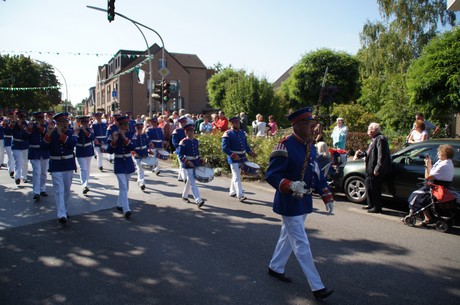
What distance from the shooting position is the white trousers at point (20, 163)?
10984 millimetres

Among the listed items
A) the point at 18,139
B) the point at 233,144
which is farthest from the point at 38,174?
the point at 233,144

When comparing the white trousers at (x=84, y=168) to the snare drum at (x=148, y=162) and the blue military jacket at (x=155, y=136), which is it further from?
the blue military jacket at (x=155, y=136)

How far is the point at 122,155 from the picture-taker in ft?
25.3

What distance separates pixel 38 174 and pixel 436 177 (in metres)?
8.63

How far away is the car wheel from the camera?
29.3ft

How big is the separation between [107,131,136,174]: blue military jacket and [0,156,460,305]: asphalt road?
969mm

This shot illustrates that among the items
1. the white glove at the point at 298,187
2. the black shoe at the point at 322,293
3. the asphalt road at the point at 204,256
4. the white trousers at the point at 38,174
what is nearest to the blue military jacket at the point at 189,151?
the asphalt road at the point at 204,256

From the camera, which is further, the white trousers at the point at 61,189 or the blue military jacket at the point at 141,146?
the blue military jacket at the point at 141,146

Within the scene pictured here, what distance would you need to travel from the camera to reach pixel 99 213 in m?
7.93

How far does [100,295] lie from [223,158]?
32.5ft

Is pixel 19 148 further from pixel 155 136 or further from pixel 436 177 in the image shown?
pixel 436 177

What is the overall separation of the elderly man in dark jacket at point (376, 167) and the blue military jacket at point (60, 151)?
241 inches

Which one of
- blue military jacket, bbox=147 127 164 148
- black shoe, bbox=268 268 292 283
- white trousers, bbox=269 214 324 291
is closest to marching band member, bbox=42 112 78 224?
black shoe, bbox=268 268 292 283

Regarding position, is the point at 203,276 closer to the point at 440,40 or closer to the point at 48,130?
the point at 48,130
